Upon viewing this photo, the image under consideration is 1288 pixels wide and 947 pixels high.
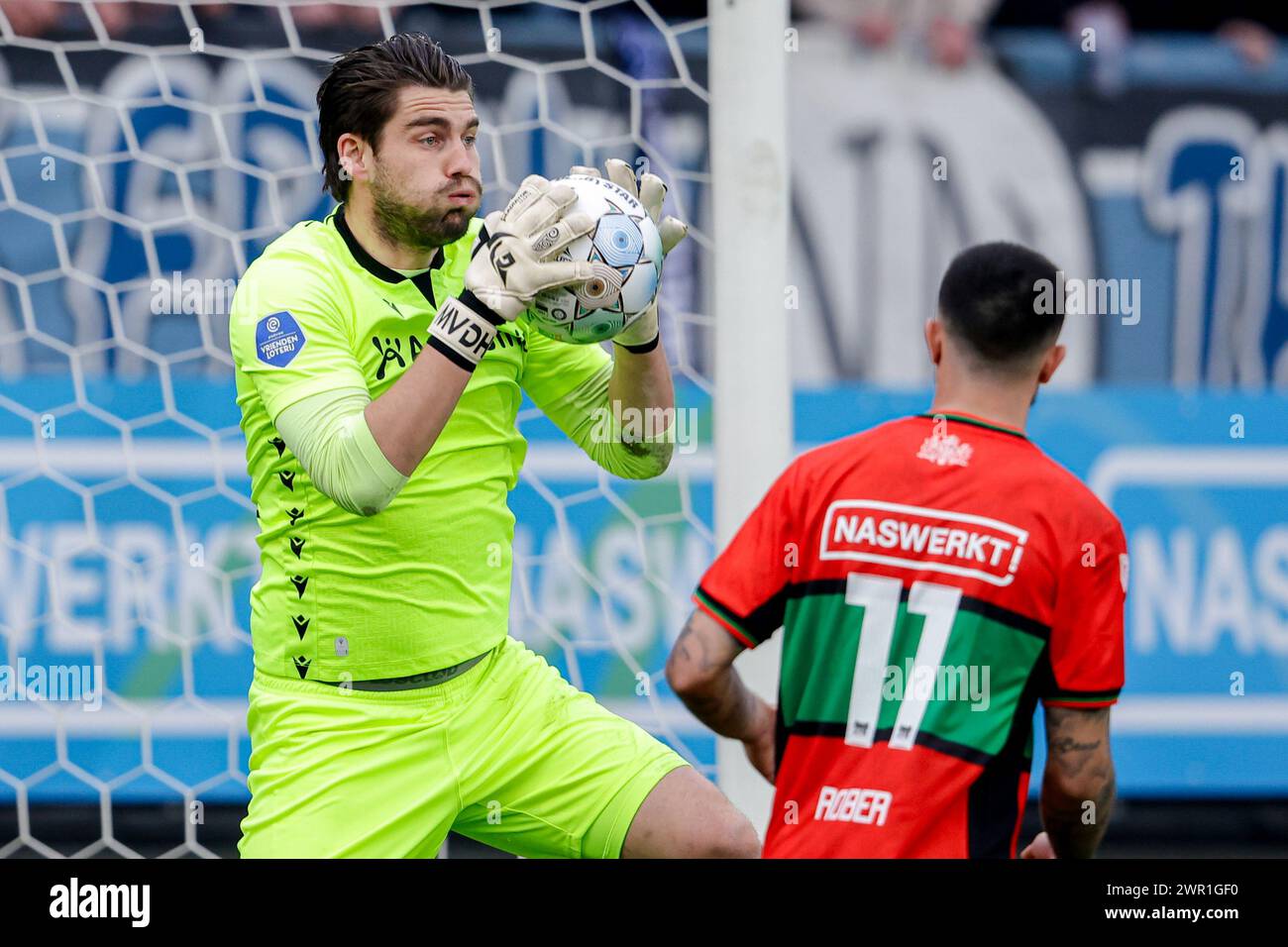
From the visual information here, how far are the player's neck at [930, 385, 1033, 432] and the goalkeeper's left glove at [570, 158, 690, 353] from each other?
0.64 meters

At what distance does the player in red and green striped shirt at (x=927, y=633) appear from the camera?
215 cm

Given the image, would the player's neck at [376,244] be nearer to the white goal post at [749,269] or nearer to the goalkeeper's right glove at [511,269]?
the goalkeeper's right glove at [511,269]

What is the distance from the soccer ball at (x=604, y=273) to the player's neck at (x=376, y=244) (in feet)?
1.04

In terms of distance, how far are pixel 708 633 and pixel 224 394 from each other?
123 inches

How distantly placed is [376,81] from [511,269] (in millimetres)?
559

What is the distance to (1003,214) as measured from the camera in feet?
17.8

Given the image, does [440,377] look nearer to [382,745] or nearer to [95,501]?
[382,745]

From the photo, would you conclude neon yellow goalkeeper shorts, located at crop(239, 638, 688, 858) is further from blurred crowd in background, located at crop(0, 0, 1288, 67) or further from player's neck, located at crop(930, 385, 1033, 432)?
blurred crowd in background, located at crop(0, 0, 1288, 67)

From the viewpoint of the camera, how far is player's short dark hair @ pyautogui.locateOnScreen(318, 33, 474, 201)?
9.25 ft

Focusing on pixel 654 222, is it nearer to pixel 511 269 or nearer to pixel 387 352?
pixel 511 269
